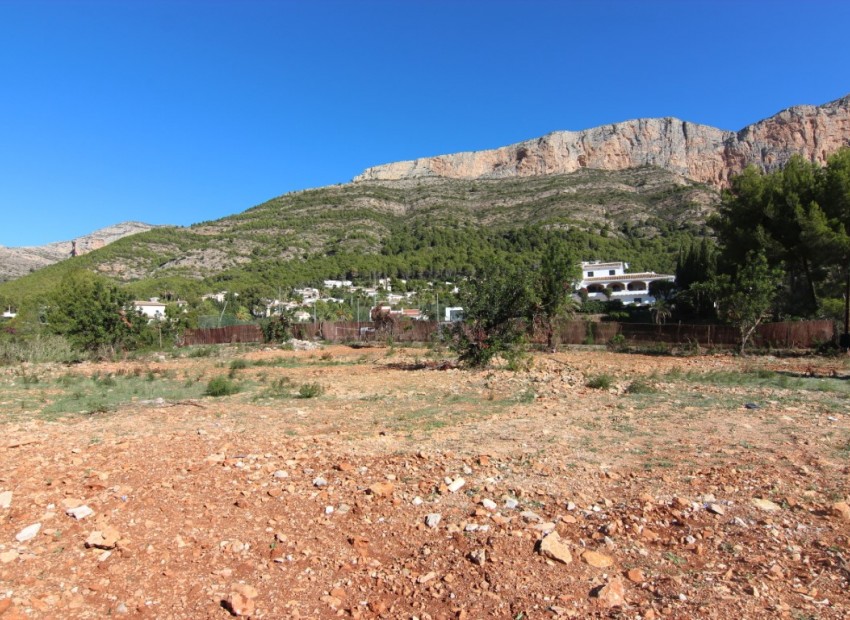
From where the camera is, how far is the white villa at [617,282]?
61250 millimetres

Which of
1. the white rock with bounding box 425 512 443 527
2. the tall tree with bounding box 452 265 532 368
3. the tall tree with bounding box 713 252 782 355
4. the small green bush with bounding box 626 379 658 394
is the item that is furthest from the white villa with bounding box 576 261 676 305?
the white rock with bounding box 425 512 443 527

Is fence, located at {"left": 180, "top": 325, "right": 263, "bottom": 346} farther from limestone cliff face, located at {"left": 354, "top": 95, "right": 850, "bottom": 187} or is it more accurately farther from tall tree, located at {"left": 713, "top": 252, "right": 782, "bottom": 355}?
limestone cliff face, located at {"left": 354, "top": 95, "right": 850, "bottom": 187}

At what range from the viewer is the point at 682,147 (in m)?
146

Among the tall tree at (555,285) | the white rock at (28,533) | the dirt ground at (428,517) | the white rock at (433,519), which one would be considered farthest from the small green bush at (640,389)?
the tall tree at (555,285)

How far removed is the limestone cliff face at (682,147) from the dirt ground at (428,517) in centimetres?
12434

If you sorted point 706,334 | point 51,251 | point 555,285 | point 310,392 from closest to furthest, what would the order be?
point 310,392 → point 555,285 → point 706,334 → point 51,251

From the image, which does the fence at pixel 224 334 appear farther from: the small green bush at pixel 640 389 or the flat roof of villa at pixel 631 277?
the flat roof of villa at pixel 631 277

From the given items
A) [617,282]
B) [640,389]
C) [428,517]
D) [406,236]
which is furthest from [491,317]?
[406,236]

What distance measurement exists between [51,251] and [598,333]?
5348 inches

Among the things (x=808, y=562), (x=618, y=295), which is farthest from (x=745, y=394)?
(x=618, y=295)

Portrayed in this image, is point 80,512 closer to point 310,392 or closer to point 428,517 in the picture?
point 428,517

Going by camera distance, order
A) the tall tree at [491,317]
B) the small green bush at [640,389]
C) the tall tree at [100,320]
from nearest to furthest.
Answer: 1. the small green bush at [640,389]
2. the tall tree at [491,317]
3. the tall tree at [100,320]

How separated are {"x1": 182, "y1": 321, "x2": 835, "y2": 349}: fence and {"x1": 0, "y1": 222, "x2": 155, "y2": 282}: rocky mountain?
67619 mm

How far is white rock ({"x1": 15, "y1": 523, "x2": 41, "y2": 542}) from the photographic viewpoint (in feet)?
11.3
